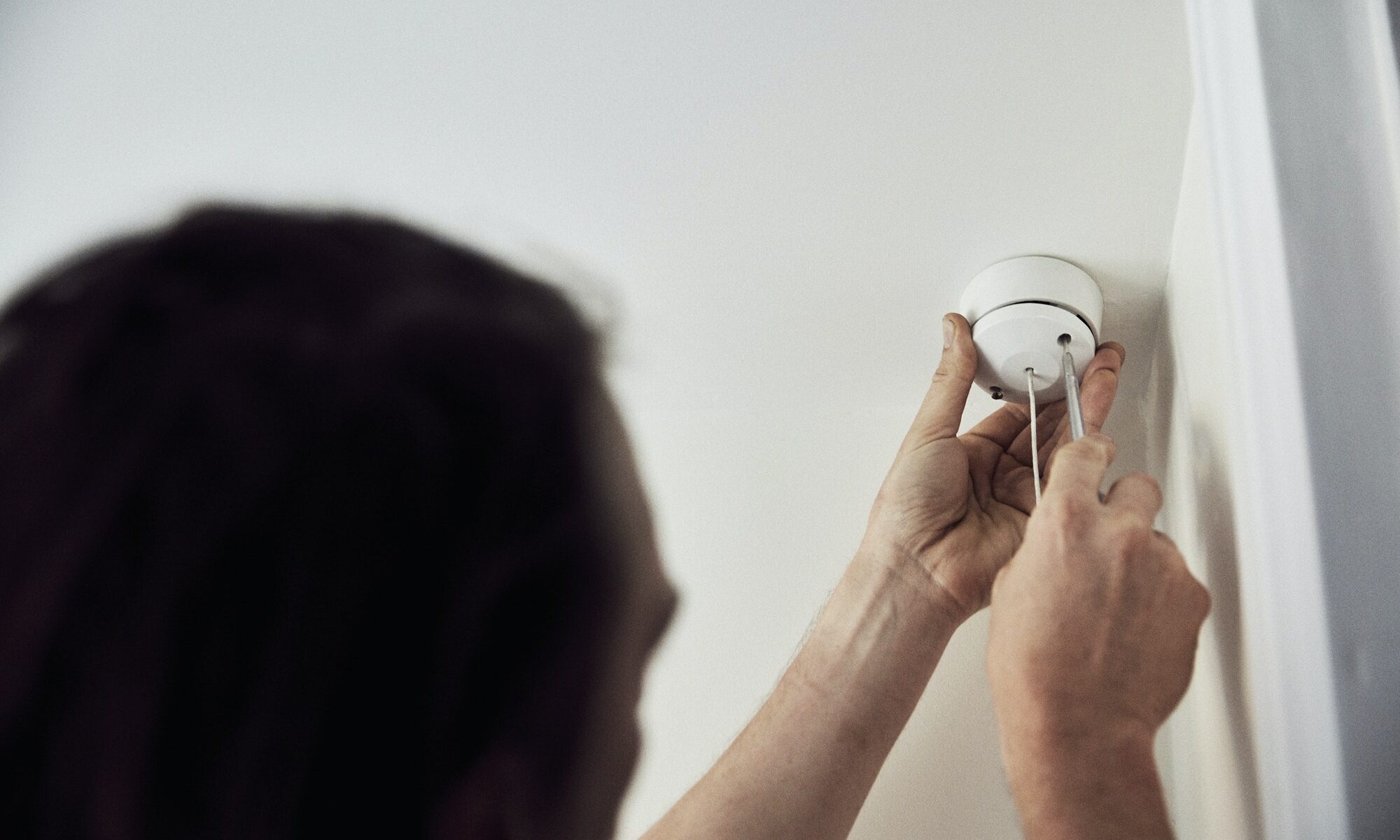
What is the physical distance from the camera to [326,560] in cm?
30

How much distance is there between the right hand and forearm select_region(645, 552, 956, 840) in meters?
0.17

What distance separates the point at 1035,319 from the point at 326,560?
0.45 m

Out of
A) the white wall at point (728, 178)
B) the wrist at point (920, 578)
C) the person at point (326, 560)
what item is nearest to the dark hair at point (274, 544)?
the person at point (326, 560)

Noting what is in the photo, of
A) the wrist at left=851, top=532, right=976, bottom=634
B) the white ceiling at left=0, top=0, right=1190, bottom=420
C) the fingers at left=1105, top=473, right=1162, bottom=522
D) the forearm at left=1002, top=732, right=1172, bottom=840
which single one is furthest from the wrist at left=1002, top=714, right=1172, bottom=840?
the white ceiling at left=0, top=0, right=1190, bottom=420

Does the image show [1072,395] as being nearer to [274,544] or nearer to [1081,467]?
[1081,467]

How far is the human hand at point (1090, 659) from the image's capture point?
1.28ft

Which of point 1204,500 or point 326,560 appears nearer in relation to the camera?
point 326,560

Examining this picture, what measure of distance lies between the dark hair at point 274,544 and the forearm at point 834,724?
0.97ft

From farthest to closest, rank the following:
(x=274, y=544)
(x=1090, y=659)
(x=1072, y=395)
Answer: (x=1072, y=395)
(x=1090, y=659)
(x=274, y=544)

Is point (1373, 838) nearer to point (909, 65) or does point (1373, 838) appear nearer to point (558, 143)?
point (909, 65)

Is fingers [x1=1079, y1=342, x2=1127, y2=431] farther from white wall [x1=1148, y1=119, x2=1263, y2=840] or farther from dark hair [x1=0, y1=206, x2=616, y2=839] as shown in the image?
dark hair [x1=0, y1=206, x2=616, y2=839]

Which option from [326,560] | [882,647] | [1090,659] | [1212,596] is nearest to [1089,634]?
[1090,659]

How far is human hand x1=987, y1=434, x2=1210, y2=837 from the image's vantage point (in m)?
Result: 0.39

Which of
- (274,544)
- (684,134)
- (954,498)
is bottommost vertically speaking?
(274,544)
